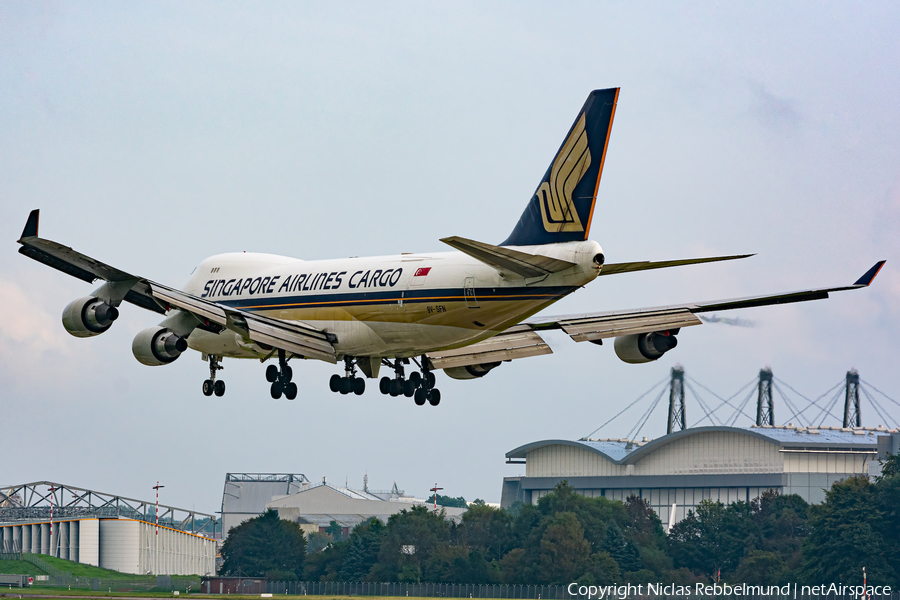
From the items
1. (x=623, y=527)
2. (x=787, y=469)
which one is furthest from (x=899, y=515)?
(x=787, y=469)

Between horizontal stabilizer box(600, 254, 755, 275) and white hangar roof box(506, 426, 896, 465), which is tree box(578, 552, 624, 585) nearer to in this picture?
white hangar roof box(506, 426, 896, 465)

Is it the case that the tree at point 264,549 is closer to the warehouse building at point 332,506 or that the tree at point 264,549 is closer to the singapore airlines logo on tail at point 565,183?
the warehouse building at point 332,506

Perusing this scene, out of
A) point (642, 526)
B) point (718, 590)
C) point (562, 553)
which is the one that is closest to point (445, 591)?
point (562, 553)

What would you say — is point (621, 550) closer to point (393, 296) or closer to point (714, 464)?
point (714, 464)

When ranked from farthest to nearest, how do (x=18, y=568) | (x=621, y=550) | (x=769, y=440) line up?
(x=769, y=440) → (x=18, y=568) → (x=621, y=550)

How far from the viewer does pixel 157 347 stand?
145 feet

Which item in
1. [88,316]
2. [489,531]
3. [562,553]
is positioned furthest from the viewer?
[489,531]

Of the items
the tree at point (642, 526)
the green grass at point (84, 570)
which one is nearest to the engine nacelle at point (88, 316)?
the green grass at point (84, 570)

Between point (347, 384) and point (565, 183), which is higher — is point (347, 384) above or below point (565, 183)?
below

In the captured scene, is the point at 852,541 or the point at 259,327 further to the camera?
the point at 852,541

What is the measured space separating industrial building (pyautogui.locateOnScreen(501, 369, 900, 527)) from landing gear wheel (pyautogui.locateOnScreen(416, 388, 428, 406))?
105908mm

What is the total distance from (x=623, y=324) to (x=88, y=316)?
18.4 metres

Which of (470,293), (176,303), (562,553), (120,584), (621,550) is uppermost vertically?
(470,293)

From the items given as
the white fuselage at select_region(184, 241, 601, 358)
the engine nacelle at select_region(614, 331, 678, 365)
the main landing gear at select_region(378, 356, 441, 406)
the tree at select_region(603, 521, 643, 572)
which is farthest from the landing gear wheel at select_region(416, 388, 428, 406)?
the tree at select_region(603, 521, 643, 572)
